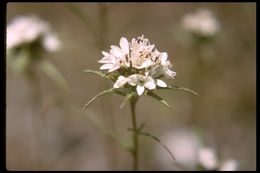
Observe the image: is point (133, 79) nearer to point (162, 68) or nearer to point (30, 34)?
point (162, 68)

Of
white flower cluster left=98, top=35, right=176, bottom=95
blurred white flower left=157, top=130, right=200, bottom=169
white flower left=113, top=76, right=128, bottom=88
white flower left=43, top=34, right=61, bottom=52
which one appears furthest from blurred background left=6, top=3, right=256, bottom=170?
white flower left=113, top=76, right=128, bottom=88

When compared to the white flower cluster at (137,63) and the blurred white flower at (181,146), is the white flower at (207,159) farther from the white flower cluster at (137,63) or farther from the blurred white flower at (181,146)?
the blurred white flower at (181,146)

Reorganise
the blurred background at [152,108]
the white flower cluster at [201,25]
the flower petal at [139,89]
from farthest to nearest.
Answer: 1. the blurred background at [152,108]
2. the white flower cluster at [201,25]
3. the flower petal at [139,89]

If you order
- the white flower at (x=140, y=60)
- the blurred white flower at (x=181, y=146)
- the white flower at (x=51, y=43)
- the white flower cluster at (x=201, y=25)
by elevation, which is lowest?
the blurred white flower at (x=181, y=146)

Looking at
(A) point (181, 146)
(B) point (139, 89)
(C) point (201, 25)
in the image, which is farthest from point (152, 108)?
(B) point (139, 89)

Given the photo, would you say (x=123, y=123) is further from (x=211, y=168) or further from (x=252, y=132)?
→ (x=211, y=168)

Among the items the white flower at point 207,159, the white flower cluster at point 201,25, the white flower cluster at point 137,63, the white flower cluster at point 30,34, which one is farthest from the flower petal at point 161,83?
the white flower cluster at point 201,25
